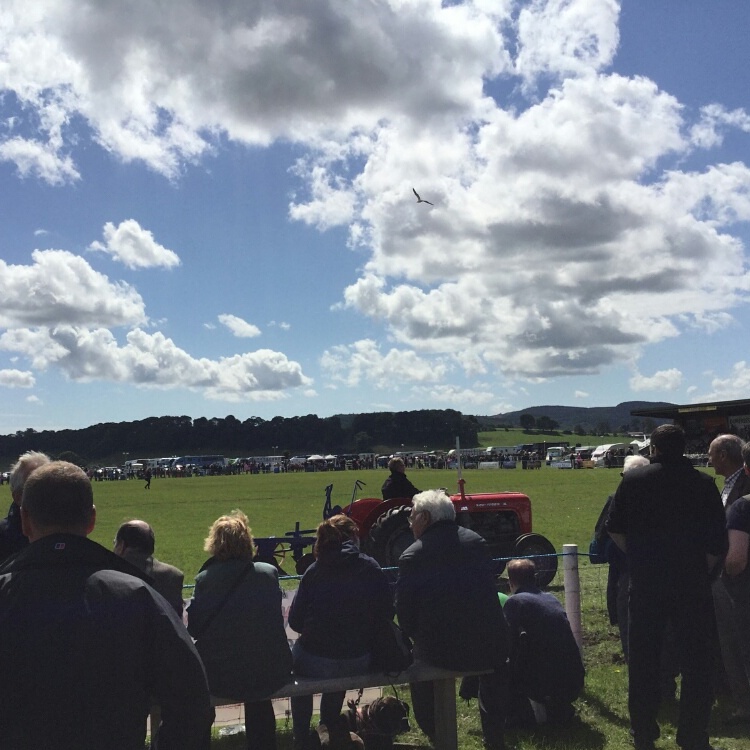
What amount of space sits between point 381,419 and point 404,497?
162629 millimetres

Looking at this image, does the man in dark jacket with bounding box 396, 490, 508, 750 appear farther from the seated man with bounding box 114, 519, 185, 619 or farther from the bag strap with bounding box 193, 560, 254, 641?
the seated man with bounding box 114, 519, 185, 619

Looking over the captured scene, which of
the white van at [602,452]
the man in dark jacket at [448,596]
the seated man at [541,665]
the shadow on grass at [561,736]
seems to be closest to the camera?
the man in dark jacket at [448,596]

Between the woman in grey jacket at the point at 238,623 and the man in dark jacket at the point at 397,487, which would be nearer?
the woman in grey jacket at the point at 238,623

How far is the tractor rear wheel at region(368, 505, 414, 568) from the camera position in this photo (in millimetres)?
10031

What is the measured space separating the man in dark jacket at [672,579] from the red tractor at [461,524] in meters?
4.72

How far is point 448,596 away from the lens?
4695 mm

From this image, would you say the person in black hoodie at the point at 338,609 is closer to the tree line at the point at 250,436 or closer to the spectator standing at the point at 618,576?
the spectator standing at the point at 618,576

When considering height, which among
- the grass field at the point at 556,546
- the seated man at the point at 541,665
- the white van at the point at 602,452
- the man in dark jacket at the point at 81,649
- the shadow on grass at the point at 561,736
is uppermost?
the man in dark jacket at the point at 81,649

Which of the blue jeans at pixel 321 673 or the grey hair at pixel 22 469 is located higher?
the grey hair at pixel 22 469

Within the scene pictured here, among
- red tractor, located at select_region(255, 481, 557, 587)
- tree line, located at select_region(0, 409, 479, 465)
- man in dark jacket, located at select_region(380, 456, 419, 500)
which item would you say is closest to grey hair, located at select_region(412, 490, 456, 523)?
red tractor, located at select_region(255, 481, 557, 587)

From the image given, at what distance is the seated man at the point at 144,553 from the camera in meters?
4.64

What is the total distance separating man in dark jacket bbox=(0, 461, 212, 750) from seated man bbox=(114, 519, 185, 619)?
2446 mm

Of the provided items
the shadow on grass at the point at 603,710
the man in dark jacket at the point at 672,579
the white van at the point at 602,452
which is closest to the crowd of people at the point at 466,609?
the man in dark jacket at the point at 672,579

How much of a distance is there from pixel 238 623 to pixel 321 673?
2.34 feet
